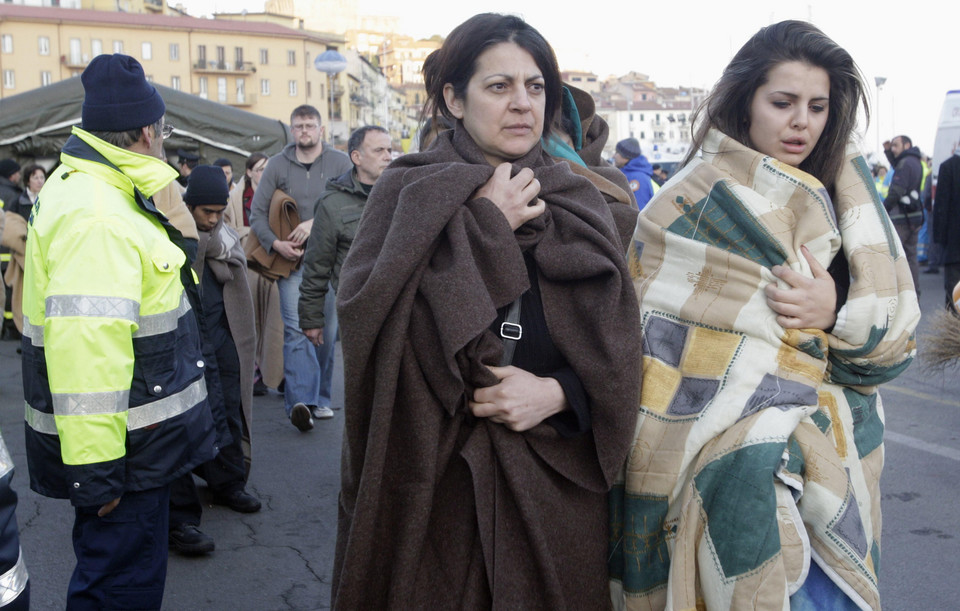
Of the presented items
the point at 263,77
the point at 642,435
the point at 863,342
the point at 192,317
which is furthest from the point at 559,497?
the point at 263,77

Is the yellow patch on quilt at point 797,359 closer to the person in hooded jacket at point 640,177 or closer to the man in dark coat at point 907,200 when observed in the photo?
the person in hooded jacket at point 640,177

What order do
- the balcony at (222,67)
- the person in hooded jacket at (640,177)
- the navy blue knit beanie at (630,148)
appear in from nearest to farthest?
1. the person in hooded jacket at (640,177)
2. the navy blue knit beanie at (630,148)
3. the balcony at (222,67)

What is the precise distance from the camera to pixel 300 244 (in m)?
6.75

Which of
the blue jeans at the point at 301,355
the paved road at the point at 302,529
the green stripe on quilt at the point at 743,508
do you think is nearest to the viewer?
the green stripe on quilt at the point at 743,508

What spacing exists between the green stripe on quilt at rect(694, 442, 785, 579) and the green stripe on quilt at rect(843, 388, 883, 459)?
0.32 metres

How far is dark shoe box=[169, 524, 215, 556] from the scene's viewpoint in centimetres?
434

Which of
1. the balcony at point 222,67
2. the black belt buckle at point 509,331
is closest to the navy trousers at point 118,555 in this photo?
the black belt buckle at point 509,331

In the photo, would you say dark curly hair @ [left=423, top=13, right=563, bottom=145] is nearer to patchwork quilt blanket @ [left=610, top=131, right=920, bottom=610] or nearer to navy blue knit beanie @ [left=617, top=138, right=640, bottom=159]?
patchwork quilt blanket @ [left=610, top=131, right=920, bottom=610]

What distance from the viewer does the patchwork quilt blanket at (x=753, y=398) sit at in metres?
2.11

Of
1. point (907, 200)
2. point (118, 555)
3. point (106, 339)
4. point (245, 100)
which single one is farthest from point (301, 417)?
point (245, 100)

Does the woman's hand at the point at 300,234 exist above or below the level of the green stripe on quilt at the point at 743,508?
below

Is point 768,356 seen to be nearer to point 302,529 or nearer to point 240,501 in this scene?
point 302,529

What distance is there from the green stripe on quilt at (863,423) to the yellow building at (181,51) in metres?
78.8

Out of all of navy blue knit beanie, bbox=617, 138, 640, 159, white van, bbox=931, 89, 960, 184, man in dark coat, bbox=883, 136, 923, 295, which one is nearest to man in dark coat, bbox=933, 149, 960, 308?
man in dark coat, bbox=883, 136, 923, 295
